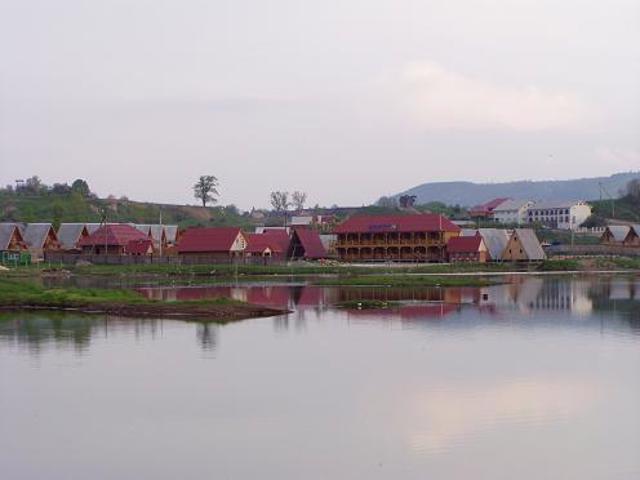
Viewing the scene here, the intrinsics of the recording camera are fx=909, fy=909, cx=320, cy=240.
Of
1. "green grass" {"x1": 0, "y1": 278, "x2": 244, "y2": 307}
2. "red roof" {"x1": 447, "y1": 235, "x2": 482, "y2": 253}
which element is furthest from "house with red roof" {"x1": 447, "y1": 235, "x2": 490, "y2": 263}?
"green grass" {"x1": 0, "y1": 278, "x2": 244, "y2": 307}

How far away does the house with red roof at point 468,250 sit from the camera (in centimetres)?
6250

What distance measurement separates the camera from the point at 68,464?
44.2 feet

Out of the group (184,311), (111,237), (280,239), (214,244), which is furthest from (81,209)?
(184,311)

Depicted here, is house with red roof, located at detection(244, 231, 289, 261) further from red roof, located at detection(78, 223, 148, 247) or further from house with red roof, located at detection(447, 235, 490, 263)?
house with red roof, located at detection(447, 235, 490, 263)

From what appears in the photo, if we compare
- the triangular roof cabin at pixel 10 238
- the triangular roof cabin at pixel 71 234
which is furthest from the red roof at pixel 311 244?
the triangular roof cabin at pixel 10 238

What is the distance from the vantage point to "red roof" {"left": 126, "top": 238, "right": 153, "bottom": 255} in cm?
6366

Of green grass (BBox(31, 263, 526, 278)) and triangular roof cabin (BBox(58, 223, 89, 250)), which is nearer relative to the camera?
green grass (BBox(31, 263, 526, 278))

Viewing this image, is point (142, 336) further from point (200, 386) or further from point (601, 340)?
point (601, 340)

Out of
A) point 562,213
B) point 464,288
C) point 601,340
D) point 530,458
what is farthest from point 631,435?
point 562,213

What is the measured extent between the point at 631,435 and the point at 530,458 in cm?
239

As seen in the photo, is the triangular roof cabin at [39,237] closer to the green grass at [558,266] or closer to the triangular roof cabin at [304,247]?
the triangular roof cabin at [304,247]

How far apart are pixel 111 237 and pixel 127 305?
3393 centimetres

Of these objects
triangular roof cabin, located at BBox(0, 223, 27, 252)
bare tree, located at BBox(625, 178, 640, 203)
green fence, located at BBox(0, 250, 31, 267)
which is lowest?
green fence, located at BBox(0, 250, 31, 267)

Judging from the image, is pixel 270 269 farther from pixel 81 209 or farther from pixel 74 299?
pixel 81 209
